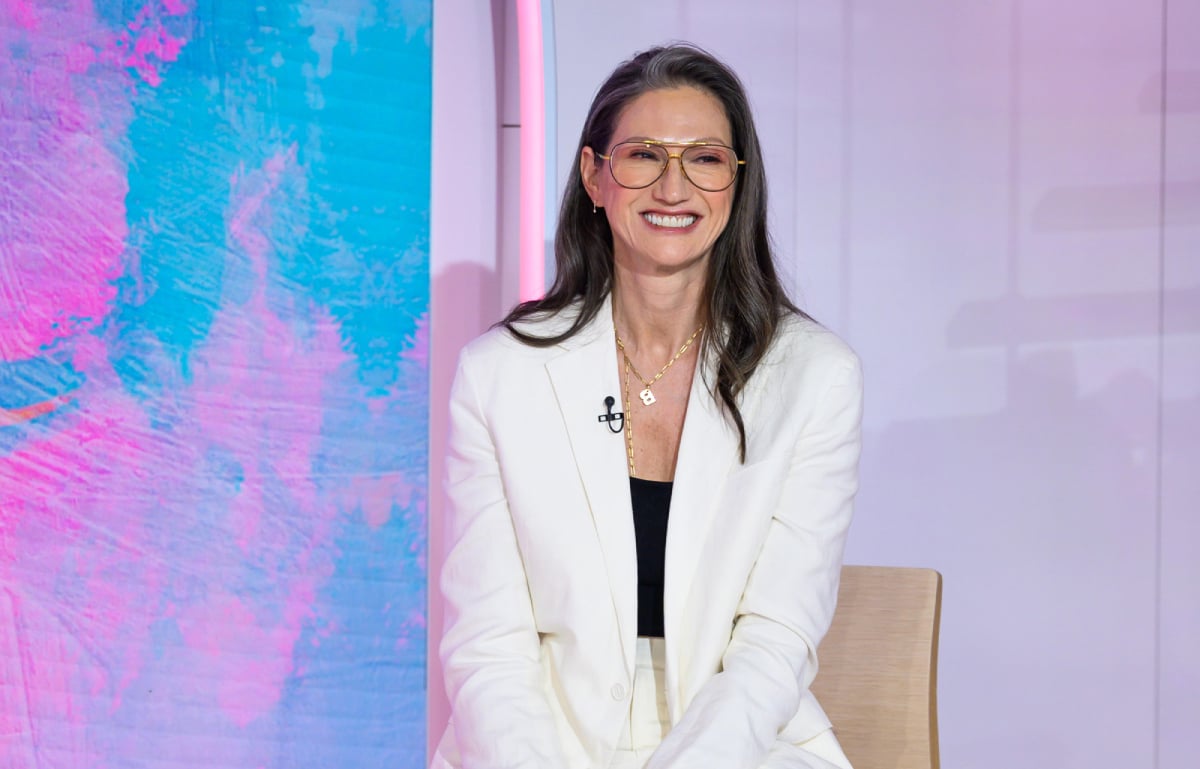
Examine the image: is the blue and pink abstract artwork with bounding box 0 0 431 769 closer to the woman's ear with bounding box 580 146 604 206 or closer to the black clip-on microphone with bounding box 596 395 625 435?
the woman's ear with bounding box 580 146 604 206

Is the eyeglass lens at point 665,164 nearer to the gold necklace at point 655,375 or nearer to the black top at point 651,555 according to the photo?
the gold necklace at point 655,375

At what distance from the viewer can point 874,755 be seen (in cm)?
213

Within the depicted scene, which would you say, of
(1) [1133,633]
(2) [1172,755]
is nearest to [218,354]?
(1) [1133,633]

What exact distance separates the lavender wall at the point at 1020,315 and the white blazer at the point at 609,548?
0.73m

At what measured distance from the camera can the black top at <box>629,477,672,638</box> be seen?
192 centimetres

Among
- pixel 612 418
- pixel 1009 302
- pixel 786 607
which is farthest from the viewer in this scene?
pixel 1009 302

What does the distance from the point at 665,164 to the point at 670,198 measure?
7 centimetres

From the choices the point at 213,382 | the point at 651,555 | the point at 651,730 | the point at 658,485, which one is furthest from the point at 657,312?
the point at 213,382

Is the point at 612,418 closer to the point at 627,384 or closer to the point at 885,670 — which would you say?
the point at 627,384

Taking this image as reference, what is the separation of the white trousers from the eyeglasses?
0.75 meters

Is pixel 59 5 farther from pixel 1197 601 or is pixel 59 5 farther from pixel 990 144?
pixel 1197 601

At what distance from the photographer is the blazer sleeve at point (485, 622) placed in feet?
5.72

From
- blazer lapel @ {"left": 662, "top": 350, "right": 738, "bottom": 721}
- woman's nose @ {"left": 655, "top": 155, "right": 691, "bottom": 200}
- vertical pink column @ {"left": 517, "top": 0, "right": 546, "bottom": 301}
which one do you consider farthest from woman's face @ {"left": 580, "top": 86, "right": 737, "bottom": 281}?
vertical pink column @ {"left": 517, "top": 0, "right": 546, "bottom": 301}

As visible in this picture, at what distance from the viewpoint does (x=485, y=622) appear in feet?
6.15
